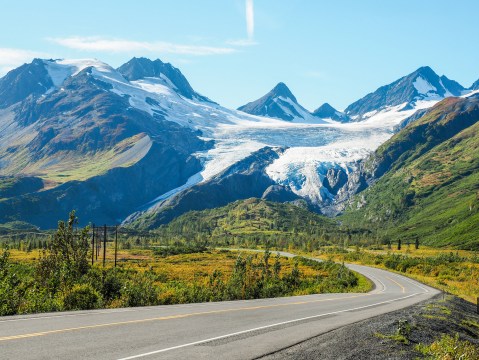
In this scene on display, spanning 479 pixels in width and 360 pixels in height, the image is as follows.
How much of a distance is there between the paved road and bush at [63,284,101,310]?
12.8 ft

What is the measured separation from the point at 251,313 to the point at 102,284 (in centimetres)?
1229

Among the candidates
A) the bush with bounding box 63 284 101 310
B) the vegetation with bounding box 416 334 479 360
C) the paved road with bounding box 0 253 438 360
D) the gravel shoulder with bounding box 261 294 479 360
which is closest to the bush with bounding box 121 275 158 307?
the bush with bounding box 63 284 101 310

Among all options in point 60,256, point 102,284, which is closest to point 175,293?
point 102,284

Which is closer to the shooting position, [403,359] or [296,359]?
[296,359]

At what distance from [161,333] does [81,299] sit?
11730 millimetres

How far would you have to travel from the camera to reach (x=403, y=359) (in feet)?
54.6

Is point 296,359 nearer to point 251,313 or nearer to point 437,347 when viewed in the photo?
point 437,347

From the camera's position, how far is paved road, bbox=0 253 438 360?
1442 cm

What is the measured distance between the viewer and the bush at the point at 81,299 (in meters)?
27.3

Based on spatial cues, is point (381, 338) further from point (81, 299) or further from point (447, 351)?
point (81, 299)

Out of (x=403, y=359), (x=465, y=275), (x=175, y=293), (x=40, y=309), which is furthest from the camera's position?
(x=465, y=275)

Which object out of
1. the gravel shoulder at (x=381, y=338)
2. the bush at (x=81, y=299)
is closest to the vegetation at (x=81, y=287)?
the bush at (x=81, y=299)

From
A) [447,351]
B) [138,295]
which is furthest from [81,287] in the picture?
[447,351]

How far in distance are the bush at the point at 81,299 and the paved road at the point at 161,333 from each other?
391cm
